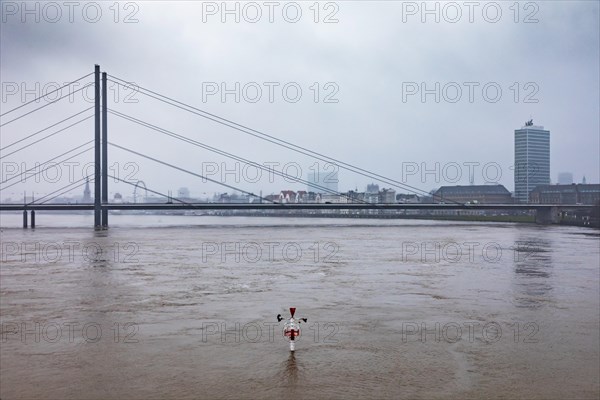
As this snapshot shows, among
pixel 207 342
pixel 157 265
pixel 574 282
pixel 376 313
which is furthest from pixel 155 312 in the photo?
pixel 574 282

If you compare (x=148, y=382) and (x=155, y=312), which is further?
(x=155, y=312)

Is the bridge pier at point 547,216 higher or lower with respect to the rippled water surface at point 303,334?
higher

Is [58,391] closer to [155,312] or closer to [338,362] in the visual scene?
[338,362]

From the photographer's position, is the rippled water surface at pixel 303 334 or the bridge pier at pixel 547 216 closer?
the rippled water surface at pixel 303 334

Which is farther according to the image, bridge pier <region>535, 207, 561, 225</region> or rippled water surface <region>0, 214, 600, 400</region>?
bridge pier <region>535, 207, 561, 225</region>

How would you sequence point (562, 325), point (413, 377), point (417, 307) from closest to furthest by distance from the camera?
1. point (413, 377)
2. point (562, 325)
3. point (417, 307)
